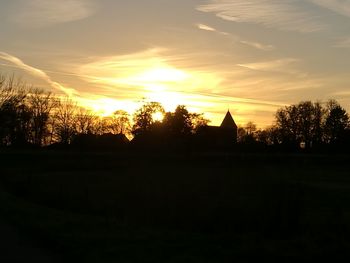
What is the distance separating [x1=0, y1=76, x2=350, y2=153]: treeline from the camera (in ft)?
362

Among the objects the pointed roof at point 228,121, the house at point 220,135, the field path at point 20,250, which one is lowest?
the field path at point 20,250

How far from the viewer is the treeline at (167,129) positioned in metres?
110

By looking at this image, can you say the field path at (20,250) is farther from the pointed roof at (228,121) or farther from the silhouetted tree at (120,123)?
the pointed roof at (228,121)

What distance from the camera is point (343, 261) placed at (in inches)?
375

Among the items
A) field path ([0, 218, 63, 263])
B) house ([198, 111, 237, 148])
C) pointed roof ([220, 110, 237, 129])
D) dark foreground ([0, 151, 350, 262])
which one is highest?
pointed roof ([220, 110, 237, 129])

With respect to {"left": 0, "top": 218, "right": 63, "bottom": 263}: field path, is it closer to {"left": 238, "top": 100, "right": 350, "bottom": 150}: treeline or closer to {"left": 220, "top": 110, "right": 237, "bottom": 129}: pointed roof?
{"left": 238, "top": 100, "right": 350, "bottom": 150}: treeline

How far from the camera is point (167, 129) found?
113250 mm

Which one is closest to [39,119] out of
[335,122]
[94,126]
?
[94,126]

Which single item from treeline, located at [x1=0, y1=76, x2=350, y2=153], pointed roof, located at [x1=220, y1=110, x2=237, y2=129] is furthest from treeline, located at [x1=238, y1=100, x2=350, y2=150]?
pointed roof, located at [x1=220, y1=110, x2=237, y2=129]

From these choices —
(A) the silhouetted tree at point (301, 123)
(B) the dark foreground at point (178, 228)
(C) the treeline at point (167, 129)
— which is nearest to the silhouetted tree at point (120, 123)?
(C) the treeline at point (167, 129)

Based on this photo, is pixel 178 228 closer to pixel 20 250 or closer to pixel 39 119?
pixel 20 250

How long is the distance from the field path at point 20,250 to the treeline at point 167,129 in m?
85.6

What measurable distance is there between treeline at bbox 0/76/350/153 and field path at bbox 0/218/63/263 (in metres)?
85.6

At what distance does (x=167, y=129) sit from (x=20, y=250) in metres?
102
